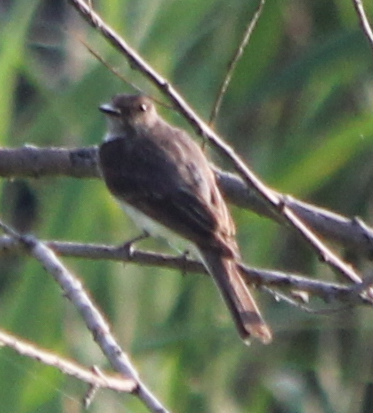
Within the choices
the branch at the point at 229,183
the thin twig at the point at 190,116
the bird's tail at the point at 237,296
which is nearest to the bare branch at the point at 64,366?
the thin twig at the point at 190,116

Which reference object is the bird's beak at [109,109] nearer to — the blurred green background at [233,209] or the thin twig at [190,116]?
the blurred green background at [233,209]

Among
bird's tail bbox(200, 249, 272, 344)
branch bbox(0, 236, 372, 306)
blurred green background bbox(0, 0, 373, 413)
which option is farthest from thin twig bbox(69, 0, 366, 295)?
blurred green background bbox(0, 0, 373, 413)

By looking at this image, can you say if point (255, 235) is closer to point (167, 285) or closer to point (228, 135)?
point (167, 285)

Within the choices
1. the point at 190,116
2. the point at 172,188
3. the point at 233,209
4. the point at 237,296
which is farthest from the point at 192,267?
the point at 190,116

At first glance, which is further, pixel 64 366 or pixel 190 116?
pixel 190 116

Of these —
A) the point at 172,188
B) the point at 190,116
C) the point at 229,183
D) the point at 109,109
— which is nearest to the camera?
the point at 190,116

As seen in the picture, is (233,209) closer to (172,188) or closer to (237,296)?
(172,188)
